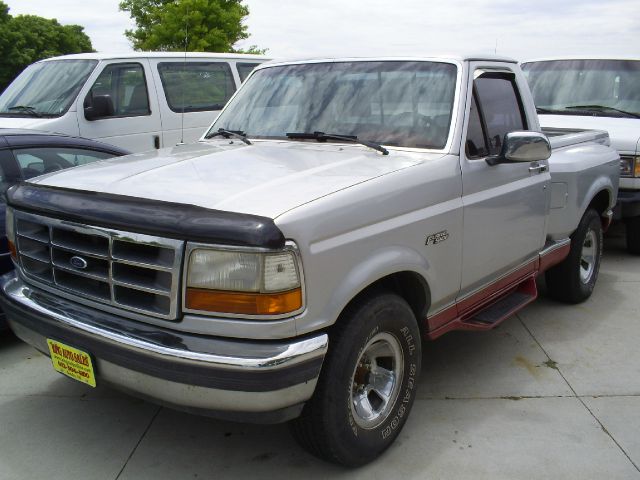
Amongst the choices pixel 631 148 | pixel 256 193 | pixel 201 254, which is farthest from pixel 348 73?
pixel 631 148

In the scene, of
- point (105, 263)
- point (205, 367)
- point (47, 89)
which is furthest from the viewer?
point (47, 89)

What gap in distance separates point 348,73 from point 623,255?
180 inches

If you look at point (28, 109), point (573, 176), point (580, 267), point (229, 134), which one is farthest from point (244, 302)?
point (28, 109)

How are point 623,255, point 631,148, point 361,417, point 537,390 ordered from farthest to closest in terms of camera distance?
point 623,255, point 631,148, point 537,390, point 361,417

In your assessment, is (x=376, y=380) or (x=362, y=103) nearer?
(x=376, y=380)

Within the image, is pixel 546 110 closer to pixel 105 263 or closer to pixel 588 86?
pixel 588 86

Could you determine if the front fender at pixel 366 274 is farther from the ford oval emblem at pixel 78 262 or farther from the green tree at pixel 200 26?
the green tree at pixel 200 26

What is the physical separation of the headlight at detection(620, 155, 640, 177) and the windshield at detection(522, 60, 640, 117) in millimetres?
997

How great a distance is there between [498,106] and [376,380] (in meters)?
2.02

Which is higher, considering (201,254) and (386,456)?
(201,254)

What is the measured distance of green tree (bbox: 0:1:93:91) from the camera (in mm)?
39406

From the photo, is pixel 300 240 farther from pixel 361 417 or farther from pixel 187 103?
pixel 187 103

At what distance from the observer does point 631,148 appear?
6461 millimetres

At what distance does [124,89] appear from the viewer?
7.84 m
